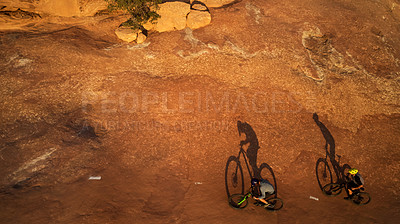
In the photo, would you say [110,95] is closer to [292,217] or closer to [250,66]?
[250,66]

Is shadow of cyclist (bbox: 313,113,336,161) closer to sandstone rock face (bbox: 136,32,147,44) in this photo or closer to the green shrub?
sandstone rock face (bbox: 136,32,147,44)

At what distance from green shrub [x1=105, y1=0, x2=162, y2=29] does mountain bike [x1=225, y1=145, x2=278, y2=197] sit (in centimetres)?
1139

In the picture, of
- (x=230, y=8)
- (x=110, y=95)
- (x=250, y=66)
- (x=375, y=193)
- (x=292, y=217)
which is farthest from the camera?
(x=230, y=8)

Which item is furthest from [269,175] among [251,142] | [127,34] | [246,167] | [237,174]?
[127,34]

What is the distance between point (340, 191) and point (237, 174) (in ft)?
14.4

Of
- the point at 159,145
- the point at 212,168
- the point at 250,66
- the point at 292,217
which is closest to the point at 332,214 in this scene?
the point at 292,217

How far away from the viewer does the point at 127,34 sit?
15289 mm

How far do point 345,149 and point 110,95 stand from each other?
12.9 m

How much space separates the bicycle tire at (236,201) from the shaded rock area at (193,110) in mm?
224

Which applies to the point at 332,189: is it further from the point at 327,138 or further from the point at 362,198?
the point at 327,138

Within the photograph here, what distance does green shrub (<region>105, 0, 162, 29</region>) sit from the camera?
15.3 m

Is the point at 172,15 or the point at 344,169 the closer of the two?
the point at 344,169

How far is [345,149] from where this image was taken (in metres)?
11.3

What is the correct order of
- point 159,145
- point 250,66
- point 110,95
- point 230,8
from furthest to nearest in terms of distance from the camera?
point 230,8, point 250,66, point 110,95, point 159,145
